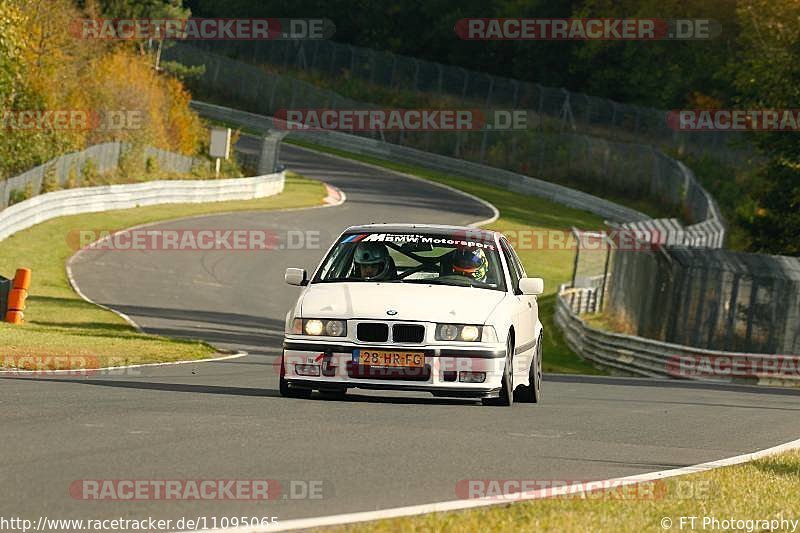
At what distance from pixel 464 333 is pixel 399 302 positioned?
2.03ft

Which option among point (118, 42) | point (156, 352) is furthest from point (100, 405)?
point (118, 42)

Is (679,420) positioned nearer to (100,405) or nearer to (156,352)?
(100,405)

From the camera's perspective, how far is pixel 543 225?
61.8 m

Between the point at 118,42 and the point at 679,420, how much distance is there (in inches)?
2411

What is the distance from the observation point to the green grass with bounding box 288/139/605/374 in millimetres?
33031

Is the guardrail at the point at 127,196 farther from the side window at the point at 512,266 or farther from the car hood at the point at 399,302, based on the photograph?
the car hood at the point at 399,302

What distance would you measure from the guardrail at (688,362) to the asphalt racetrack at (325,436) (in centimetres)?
534

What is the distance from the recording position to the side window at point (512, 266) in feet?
49.4

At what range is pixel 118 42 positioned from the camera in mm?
72875

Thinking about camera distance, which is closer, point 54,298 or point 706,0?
point 54,298

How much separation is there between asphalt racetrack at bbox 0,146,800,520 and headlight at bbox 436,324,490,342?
643mm

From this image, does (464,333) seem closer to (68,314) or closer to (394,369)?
(394,369)

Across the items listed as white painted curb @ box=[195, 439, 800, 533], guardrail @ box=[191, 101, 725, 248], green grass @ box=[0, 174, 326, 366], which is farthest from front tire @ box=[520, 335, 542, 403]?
guardrail @ box=[191, 101, 725, 248]

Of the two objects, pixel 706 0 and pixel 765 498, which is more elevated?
pixel 706 0
